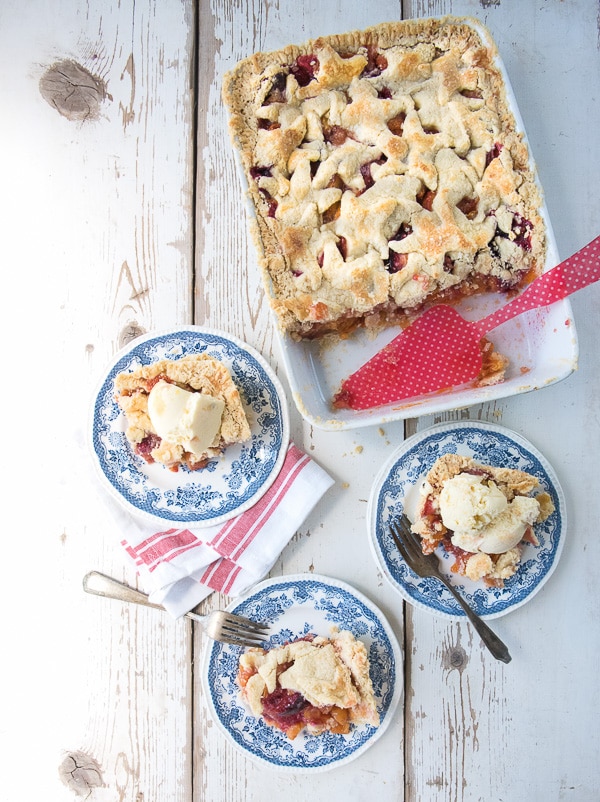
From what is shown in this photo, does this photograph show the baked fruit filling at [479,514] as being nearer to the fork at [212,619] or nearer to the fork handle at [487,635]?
the fork handle at [487,635]

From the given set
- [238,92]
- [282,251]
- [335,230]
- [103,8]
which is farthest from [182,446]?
[103,8]

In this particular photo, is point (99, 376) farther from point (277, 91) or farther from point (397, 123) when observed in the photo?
point (397, 123)

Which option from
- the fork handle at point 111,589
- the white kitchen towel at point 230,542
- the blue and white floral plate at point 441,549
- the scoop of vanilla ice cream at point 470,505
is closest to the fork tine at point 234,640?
the white kitchen towel at point 230,542

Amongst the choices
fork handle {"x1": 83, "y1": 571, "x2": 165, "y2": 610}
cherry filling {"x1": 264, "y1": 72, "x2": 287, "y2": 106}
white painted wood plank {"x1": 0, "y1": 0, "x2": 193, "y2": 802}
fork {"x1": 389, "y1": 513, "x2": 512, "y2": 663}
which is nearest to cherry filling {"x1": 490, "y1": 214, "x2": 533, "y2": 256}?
cherry filling {"x1": 264, "y1": 72, "x2": 287, "y2": 106}

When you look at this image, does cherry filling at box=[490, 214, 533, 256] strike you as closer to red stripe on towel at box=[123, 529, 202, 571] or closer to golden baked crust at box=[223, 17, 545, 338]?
golden baked crust at box=[223, 17, 545, 338]

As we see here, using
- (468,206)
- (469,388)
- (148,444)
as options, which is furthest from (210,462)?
(468,206)

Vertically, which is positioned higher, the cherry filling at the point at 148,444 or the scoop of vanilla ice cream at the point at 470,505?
the cherry filling at the point at 148,444

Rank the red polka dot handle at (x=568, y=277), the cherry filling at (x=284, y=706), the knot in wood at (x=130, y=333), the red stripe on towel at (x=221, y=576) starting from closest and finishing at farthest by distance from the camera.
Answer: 1. the red polka dot handle at (x=568, y=277)
2. the cherry filling at (x=284, y=706)
3. the red stripe on towel at (x=221, y=576)
4. the knot in wood at (x=130, y=333)
